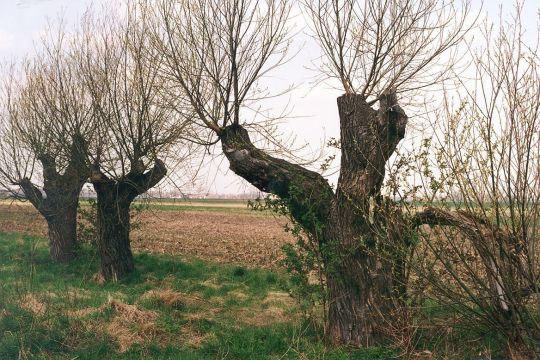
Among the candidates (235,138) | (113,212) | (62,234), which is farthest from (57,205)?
(235,138)

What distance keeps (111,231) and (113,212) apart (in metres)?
0.48

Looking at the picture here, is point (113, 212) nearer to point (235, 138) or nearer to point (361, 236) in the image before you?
point (235, 138)

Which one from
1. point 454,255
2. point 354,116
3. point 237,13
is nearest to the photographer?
point 454,255

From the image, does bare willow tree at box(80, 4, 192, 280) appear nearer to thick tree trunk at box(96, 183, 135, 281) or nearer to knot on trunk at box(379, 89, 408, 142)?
thick tree trunk at box(96, 183, 135, 281)

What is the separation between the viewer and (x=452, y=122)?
5.43 m

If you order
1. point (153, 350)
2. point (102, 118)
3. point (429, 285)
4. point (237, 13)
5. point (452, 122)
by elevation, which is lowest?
point (153, 350)

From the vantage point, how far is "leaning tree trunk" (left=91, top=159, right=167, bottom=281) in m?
12.8

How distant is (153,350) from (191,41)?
5390 millimetres

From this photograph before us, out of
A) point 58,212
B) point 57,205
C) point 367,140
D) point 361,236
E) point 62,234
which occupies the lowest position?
point 62,234

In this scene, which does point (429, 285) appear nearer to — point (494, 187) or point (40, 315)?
point (494, 187)

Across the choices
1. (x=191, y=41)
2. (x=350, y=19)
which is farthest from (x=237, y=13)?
(x=350, y=19)

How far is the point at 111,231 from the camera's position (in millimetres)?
12938

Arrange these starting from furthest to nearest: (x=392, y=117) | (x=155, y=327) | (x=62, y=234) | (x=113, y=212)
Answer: (x=62, y=234)
(x=113, y=212)
(x=155, y=327)
(x=392, y=117)

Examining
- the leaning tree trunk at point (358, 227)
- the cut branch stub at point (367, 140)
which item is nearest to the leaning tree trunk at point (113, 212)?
the leaning tree trunk at point (358, 227)
